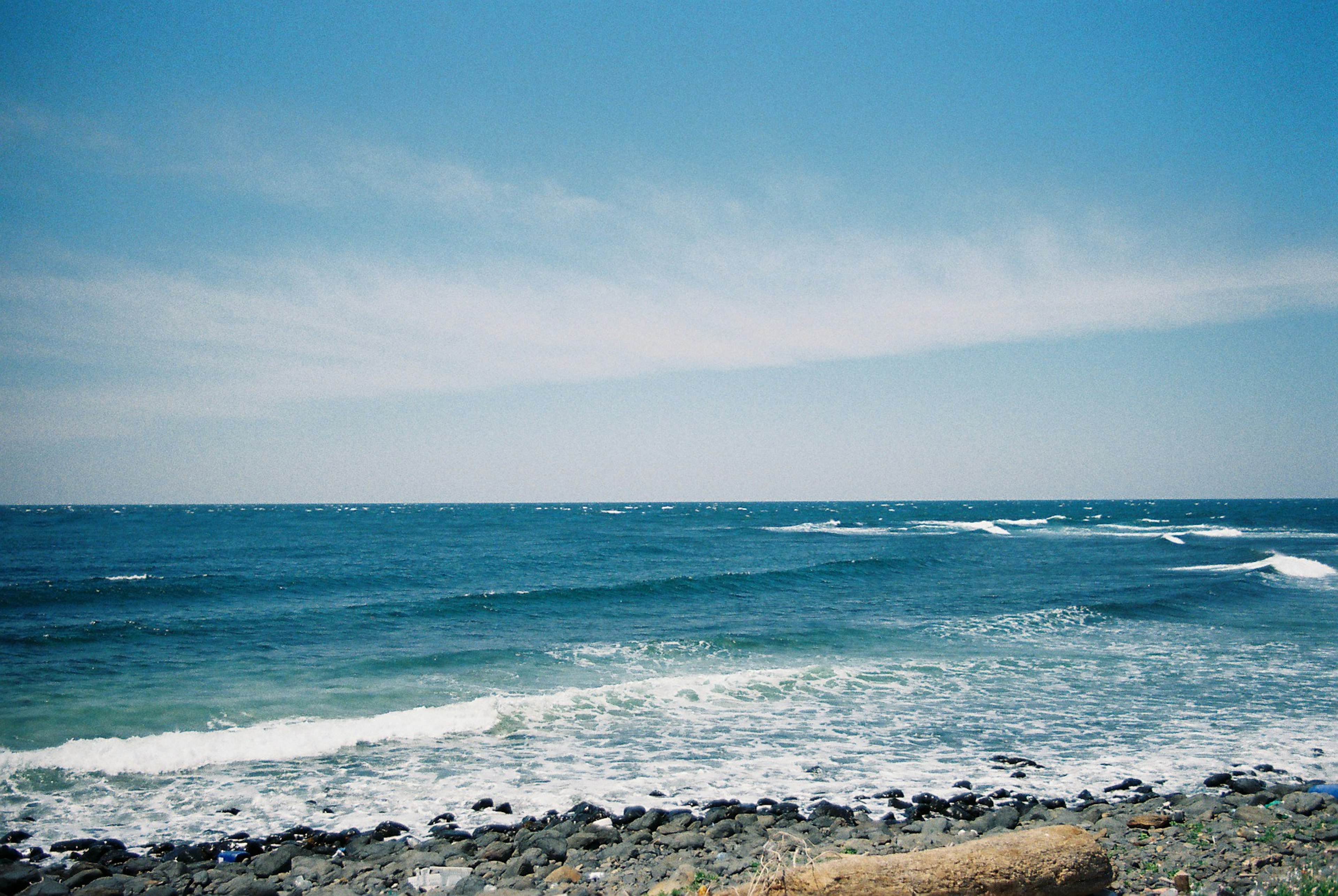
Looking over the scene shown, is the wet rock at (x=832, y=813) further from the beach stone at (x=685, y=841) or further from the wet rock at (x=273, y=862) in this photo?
the wet rock at (x=273, y=862)

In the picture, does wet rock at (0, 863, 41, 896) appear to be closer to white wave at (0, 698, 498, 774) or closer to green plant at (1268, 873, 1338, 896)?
white wave at (0, 698, 498, 774)

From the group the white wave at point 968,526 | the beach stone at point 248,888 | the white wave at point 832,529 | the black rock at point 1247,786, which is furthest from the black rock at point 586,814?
the white wave at point 968,526

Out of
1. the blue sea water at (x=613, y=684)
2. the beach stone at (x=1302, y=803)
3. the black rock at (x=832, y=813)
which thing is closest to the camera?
the beach stone at (x=1302, y=803)

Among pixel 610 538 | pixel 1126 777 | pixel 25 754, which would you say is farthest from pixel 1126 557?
pixel 25 754

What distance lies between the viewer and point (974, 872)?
521 centimetres

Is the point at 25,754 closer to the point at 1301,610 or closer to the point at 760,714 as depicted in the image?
the point at 760,714

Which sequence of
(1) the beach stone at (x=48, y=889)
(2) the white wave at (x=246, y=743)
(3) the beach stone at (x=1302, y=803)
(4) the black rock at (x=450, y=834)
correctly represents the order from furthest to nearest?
1. (2) the white wave at (x=246, y=743)
2. (3) the beach stone at (x=1302, y=803)
3. (4) the black rock at (x=450, y=834)
4. (1) the beach stone at (x=48, y=889)

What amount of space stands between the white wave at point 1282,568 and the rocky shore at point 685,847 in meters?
31.0

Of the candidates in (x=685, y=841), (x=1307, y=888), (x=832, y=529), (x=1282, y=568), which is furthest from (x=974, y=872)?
(x=832, y=529)

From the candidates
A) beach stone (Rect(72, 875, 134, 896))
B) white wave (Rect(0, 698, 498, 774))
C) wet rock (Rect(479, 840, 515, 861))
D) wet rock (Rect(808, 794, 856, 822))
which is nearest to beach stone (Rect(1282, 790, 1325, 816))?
wet rock (Rect(808, 794, 856, 822))

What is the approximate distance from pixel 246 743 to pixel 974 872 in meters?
10.6

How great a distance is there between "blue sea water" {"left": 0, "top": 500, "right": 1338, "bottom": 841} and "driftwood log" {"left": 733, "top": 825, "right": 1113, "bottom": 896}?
12.0 ft

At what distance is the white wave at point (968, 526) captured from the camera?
71000 mm

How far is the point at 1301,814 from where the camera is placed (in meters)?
8.00
